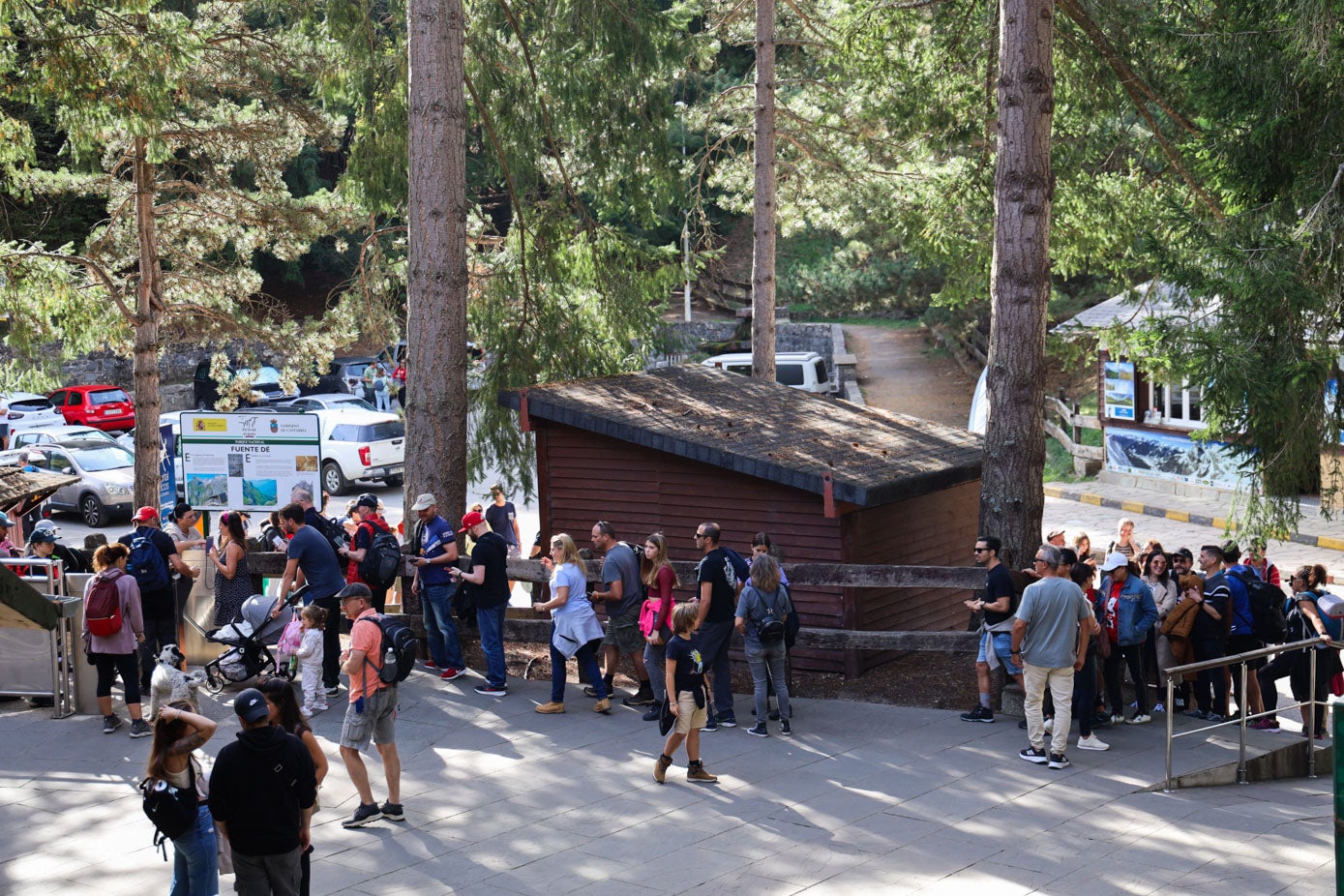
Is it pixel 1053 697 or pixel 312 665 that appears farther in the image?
pixel 312 665

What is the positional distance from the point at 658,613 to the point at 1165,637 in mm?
4476

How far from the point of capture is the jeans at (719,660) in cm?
1056

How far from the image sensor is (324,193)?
22.0 meters

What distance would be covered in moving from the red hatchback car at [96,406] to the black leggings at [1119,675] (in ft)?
105

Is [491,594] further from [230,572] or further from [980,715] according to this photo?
[980,715]

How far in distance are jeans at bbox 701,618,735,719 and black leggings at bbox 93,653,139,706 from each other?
15.5 feet

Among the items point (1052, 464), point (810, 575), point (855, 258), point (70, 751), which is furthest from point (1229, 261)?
point (855, 258)

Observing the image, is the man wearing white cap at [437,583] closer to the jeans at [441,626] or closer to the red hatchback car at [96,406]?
the jeans at [441,626]

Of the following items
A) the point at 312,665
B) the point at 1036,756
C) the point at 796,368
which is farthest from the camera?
the point at 796,368

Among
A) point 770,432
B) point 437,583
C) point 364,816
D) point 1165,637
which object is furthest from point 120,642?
point 1165,637

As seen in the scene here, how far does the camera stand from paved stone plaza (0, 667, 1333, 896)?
315 inches

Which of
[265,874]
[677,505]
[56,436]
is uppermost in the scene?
[56,436]

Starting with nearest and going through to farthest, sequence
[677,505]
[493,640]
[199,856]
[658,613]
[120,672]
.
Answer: [199,856]
[658,613]
[120,672]
[493,640]
[677,505]

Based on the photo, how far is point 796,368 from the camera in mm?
37750
